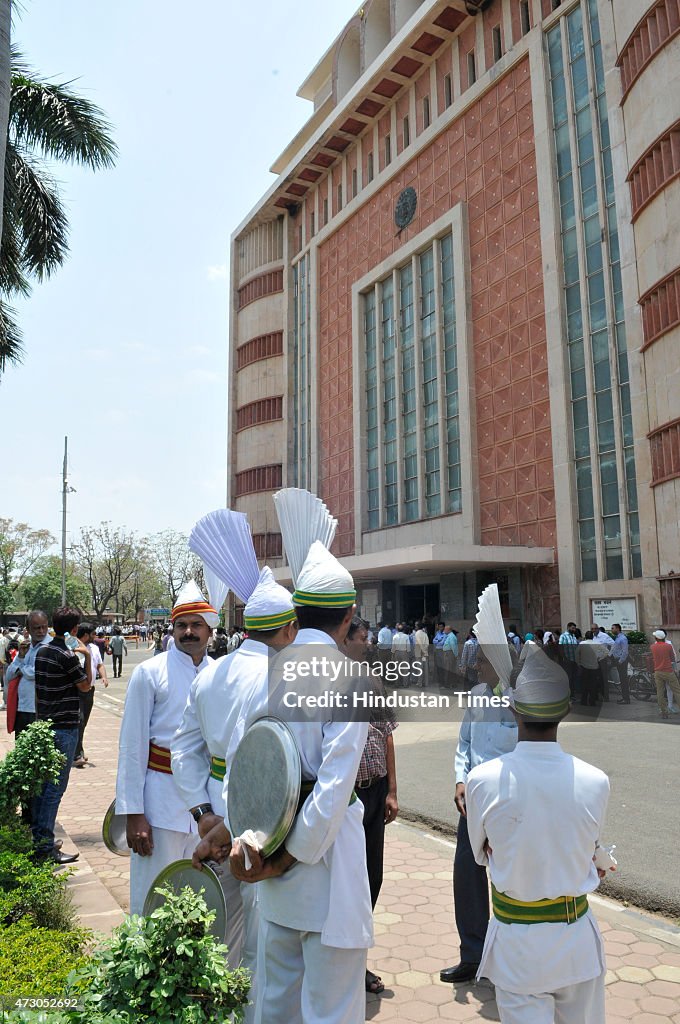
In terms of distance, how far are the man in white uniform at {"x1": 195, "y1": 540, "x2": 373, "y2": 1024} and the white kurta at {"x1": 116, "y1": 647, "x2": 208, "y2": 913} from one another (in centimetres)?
138

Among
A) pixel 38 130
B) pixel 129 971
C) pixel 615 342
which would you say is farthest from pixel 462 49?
pixel 129 971

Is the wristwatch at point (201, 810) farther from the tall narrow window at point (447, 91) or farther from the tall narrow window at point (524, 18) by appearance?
the tall narrow window at point (447, 91)

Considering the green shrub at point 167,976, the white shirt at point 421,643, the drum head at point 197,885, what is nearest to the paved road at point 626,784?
the drum head at point 197,885

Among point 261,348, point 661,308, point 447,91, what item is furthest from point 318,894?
point 261,348

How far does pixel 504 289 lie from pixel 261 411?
16596 mm

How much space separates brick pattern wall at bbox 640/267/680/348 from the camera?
1828 cm

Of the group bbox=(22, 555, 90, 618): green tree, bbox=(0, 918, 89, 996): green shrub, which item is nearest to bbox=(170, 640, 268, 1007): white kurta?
bbox=(0, 918, 89, 996): green shrub

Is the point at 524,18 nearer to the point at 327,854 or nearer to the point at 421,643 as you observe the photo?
the point at 421,643

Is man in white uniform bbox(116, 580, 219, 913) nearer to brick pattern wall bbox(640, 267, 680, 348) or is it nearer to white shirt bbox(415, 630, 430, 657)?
white shirt bbox(415, 630, 430, 657)

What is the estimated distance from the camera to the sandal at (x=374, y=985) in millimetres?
3807

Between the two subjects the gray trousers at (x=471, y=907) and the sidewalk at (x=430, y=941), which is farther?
the gray trousers at (x=471, y=907)

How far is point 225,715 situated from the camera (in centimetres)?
316

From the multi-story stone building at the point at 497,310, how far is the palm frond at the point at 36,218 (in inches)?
491

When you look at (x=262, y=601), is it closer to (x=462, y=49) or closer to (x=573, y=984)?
(x=573, y=984)
